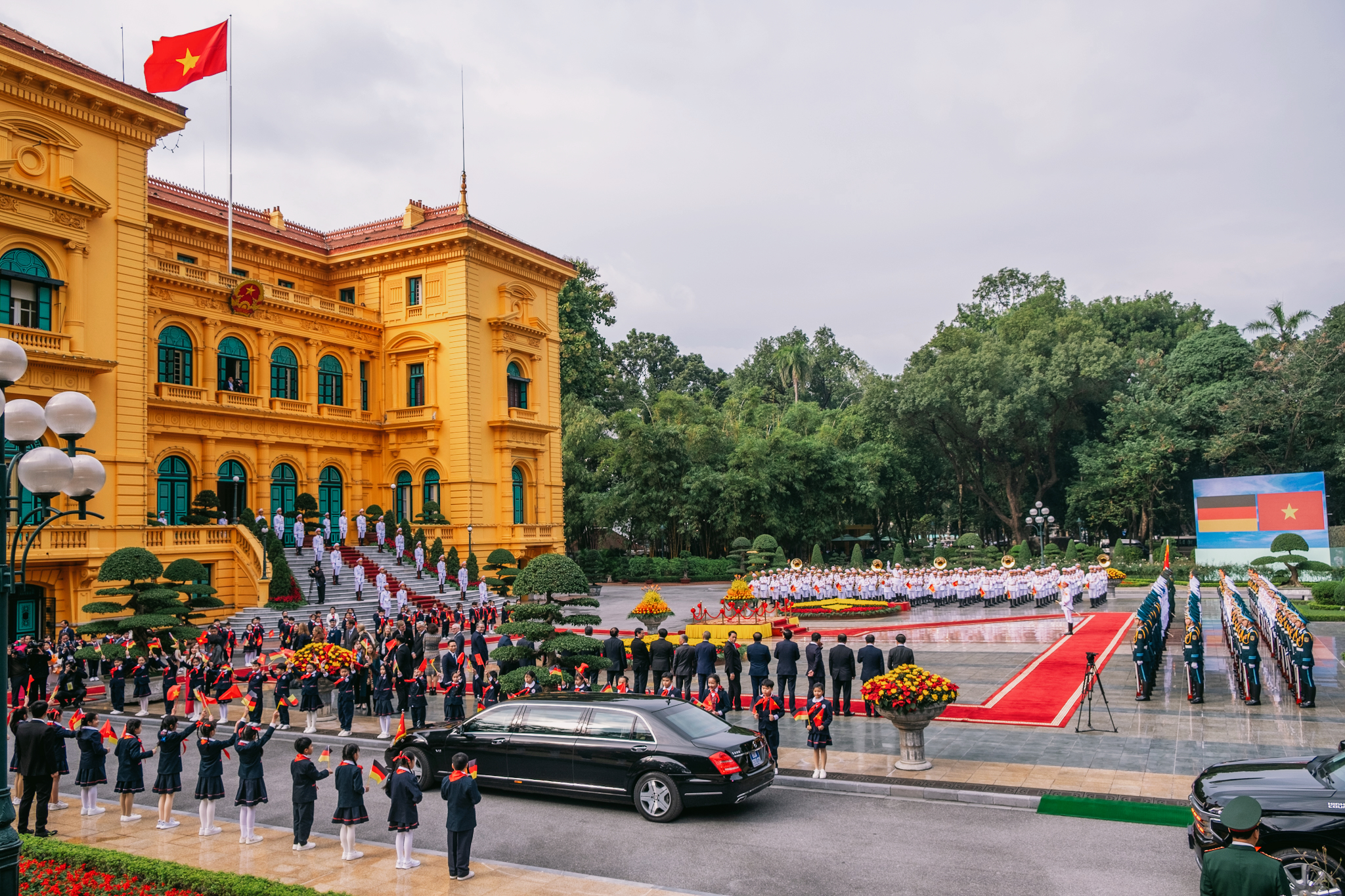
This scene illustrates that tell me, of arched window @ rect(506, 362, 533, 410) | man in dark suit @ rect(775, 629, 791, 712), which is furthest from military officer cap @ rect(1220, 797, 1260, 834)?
arched window @ rect(506, 362, 533, 410)

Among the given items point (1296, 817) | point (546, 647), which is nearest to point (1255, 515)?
point (546, 647)

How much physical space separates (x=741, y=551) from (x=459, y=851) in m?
41.1

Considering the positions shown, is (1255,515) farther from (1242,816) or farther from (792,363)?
(1242,816)

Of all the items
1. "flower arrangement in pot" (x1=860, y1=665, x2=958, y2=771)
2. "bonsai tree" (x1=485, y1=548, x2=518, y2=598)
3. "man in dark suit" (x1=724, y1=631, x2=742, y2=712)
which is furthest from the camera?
"bonsai tree" (x1=485, y1=548, x2=518, y2=598)

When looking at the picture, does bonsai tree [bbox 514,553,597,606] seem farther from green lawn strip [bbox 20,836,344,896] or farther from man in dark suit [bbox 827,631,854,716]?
green lawn strip [bbox 20,836,344,896]

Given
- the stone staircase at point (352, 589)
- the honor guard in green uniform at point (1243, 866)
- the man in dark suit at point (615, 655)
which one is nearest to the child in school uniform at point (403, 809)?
the honor guard in green uniform at point (1243, 866)

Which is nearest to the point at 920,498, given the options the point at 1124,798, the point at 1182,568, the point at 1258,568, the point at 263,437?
the point at 1182,568

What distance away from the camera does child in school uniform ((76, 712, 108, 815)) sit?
11.2 metres

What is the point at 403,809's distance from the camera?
9125 mm

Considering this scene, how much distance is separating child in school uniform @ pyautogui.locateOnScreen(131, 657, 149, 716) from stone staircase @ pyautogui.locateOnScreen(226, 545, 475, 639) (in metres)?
7.84

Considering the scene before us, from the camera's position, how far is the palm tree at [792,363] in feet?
278

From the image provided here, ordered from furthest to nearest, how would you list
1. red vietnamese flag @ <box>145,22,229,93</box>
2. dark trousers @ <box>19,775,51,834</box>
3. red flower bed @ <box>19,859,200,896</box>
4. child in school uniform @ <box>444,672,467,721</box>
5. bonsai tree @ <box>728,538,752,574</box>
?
bonsai tree @ <box>728,538,752,574</box>
red vietnamese flag @ <box>145,22,229,93</box>
child in school uniform @ <box>444,672,467,721</box>
dark trousers @ <box>19,775,51,834</box>
red flower bed @ <box>19,859,200,896</box>

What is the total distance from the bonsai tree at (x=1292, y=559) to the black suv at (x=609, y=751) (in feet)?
125

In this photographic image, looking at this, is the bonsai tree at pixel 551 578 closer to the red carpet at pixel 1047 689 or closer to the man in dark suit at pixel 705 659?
the man in dark suit at pixel 705 659
